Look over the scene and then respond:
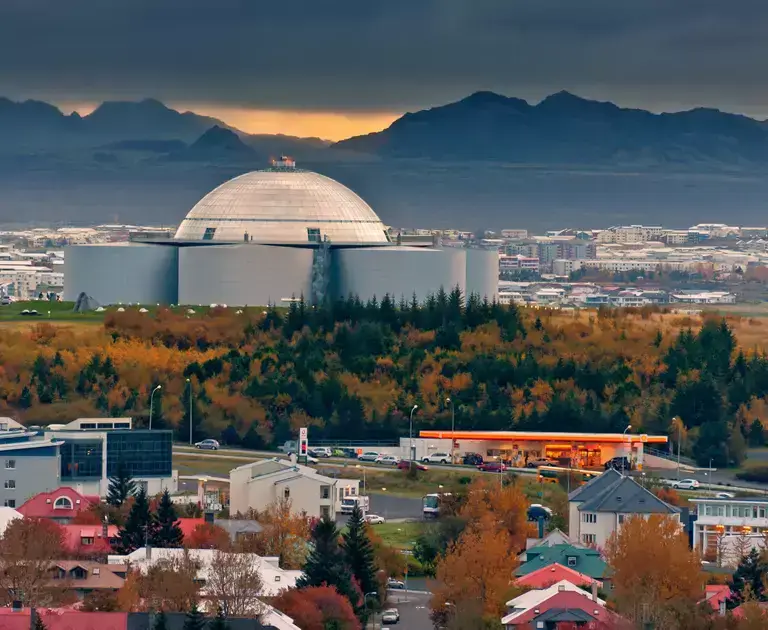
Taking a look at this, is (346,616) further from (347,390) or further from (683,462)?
(347,390)

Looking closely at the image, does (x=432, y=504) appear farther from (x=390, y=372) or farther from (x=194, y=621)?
(x=390, y=372)

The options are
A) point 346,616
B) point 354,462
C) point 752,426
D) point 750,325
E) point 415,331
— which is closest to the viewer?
point 346,616

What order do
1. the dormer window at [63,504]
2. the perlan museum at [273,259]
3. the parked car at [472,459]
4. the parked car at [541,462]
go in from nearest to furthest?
the dormer window at [63,504]
the parked car at [472,459]
the parked car at [541,462]
the perlan museum at [273,259]

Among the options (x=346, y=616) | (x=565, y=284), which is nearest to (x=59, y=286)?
(x=565, y=284)

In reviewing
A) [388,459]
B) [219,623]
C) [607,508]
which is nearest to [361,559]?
[219,623]

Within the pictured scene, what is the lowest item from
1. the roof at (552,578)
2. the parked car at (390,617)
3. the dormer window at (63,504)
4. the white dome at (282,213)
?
the parked car at (390,617)

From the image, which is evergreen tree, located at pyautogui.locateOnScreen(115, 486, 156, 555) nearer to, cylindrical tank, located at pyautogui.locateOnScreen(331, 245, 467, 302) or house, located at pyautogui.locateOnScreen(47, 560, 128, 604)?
house, located at pyautogui.locateOnScreen(47, 560, 128, 604)

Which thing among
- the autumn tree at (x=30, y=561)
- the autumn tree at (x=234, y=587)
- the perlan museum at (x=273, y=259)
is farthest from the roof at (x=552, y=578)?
the perlan museum at (x=273, y=259)

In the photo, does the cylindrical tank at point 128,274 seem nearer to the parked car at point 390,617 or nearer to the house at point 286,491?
the house at point 286,491
